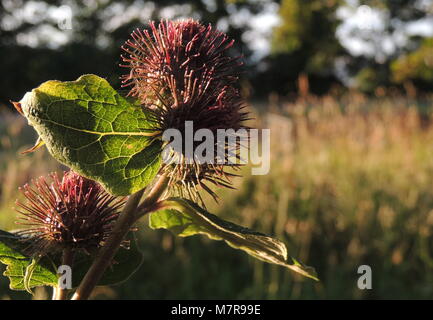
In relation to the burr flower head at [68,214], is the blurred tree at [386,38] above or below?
above

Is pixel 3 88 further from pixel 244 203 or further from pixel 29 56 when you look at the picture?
pixel 244 203

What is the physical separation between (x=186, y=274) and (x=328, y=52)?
22563 mm

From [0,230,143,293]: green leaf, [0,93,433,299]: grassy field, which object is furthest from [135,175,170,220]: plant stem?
[0,93,433,299]: grassy field

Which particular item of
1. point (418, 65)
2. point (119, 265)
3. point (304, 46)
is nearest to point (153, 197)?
point (119, 265)

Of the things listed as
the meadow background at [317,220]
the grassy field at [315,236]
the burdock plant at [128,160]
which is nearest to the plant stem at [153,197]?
the burdock plant at [128,160]

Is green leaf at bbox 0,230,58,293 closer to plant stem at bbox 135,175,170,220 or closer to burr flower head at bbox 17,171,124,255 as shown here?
burr flower head at bbox 17,171,124,255

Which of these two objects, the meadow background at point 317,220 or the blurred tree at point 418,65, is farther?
the blurred tree at point 418,65

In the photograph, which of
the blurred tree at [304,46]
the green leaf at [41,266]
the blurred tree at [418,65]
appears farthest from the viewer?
the blurred tree at [304,46]

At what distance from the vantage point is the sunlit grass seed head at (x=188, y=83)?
86 centimetres

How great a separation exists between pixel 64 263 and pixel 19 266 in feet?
0.26

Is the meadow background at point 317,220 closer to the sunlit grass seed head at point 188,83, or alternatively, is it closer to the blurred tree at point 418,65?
the sunlit grass seed head at point 188,83

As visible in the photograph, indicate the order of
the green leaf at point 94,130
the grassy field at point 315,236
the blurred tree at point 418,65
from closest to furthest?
the green leaf at point 94,130 → the grassy field at point 315,236 → the blurred tree at point 418,65

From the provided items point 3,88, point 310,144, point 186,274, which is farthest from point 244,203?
point 3,88

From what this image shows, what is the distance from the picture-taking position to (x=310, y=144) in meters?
7.89
